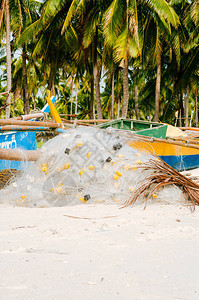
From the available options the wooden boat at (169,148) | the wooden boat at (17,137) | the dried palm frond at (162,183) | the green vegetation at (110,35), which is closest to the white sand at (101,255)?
Result: the dried palm frond at (162,183)

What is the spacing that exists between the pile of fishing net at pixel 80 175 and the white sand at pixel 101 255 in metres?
0.44

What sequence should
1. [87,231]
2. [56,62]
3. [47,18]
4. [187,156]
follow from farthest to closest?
[56,62]
[47,18]
[187,156]
[87,231]

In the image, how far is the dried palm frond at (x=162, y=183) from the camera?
141 inches

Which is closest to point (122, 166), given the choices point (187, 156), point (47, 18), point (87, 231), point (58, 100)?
point (87, 231)

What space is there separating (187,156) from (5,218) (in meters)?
5.95

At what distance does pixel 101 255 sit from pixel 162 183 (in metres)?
1.67

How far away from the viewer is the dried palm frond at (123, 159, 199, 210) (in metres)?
3.58

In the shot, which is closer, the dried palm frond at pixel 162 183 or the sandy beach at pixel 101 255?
the sandy beach at pixel 101 255

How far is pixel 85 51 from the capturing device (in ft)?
53.1

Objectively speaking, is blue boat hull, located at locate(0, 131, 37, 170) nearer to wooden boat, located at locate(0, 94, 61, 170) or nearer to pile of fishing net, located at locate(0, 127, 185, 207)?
wooden boat, located at locate(0, 94, 61, 170)

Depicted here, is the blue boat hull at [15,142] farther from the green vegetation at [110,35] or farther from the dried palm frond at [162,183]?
the green vegetation at [110,35]

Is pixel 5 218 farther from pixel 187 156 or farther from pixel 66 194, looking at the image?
pixel 187 156

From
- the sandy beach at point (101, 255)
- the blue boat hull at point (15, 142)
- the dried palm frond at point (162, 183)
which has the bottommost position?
the sandy beach at point (101, 255)

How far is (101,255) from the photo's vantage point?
7.09ft
